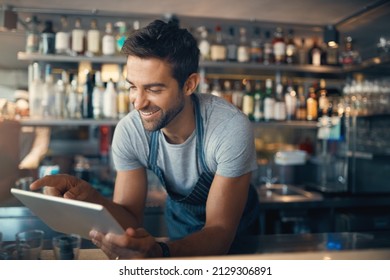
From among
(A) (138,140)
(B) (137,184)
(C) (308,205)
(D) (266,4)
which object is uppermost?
(D) (266,4)

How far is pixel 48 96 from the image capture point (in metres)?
2.21

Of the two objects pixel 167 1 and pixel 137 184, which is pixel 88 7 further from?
pixel 137 184

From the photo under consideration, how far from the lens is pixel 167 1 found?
7.11ft

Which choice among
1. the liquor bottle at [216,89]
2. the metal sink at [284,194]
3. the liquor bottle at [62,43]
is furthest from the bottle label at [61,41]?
the metal sink at [284,194]

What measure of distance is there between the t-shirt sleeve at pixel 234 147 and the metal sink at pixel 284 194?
100 centimetres

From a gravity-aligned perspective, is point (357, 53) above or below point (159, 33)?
above

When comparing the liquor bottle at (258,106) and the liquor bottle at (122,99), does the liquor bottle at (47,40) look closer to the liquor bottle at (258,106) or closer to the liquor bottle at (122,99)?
the liquor bottle at (122,99)

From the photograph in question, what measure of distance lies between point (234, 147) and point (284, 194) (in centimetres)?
135

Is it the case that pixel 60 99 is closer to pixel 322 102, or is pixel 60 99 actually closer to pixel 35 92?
pixel 35 92

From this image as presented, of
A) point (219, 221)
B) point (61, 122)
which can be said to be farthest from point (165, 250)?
point (61, 122)

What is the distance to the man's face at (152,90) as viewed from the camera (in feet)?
3.59
